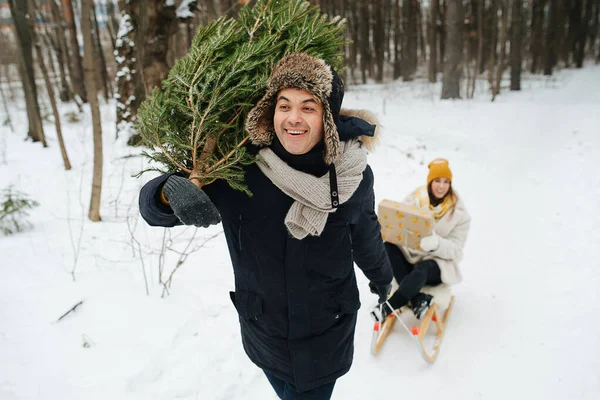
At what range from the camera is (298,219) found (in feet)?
5.15

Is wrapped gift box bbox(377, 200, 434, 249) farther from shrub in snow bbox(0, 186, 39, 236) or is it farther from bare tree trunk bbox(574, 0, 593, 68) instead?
bare tree trunk bbox(574, 0, 593, 68)

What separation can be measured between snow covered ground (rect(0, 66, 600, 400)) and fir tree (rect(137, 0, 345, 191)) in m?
1.71

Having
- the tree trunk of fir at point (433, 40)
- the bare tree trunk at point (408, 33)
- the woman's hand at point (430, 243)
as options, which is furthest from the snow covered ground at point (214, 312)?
the bare tree trunk at point (408, 33)

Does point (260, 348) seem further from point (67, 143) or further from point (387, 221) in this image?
point (67, 143)

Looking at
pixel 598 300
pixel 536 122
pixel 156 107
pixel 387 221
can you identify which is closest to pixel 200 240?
pixel 387 221

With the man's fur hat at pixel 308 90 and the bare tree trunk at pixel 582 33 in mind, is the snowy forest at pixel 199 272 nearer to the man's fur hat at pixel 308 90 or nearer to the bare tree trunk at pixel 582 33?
the man's fur hat at pixel 308 90

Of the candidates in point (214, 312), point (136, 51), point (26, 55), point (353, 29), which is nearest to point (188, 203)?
point (214, 312)

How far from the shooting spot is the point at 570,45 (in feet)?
84.6

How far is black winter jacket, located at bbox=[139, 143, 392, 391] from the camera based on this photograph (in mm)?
1641

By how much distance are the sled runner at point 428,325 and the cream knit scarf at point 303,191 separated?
177 centimetres

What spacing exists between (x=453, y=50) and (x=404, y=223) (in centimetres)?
1275

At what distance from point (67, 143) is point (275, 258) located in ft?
28.7

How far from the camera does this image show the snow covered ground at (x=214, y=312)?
261 centimetres

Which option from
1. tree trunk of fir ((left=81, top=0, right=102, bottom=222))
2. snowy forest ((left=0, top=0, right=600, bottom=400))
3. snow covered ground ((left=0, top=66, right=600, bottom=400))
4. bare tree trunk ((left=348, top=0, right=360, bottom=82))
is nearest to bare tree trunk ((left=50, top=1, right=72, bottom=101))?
snowy forest ((left=0, top=0, right=600, bottom=400))
